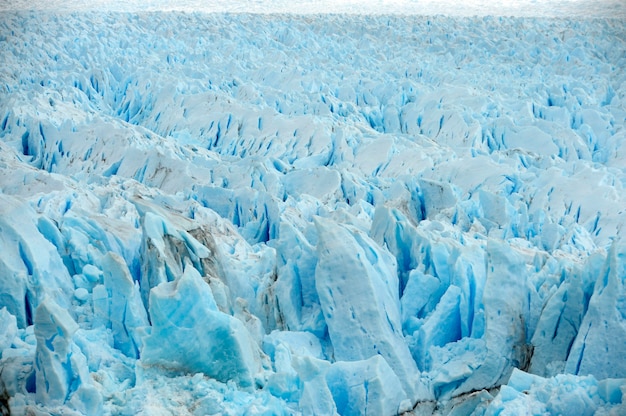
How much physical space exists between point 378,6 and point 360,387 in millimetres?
18305

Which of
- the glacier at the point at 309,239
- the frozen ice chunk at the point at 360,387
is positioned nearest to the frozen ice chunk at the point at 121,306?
the glacier at the point at 309,239

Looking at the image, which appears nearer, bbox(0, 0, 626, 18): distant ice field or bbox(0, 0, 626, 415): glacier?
bbox(0, 0, 626, 415): glacier

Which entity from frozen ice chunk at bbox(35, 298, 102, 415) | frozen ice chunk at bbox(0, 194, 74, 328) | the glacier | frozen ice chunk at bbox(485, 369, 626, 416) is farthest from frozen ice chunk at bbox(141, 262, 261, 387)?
frozen ice chunk at bbox(485, 369, 626, 416)

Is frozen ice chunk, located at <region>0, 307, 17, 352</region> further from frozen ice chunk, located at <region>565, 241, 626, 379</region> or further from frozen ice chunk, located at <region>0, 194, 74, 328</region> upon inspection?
frozen ice chunk, located at <region>565, 241, 626, 379</region>

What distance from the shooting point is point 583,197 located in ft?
18.2

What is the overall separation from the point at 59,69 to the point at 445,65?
22.2 ft

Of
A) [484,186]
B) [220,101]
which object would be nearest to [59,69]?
[220,101]

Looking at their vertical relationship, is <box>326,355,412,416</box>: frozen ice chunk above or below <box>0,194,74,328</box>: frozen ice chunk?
below

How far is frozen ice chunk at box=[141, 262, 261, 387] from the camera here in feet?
8.94

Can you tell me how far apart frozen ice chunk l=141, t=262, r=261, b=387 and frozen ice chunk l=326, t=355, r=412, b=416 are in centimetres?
39

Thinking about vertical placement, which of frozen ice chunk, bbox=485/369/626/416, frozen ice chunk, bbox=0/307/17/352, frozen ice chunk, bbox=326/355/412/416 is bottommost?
frozen ice chunk, bbox=326/355/412/416

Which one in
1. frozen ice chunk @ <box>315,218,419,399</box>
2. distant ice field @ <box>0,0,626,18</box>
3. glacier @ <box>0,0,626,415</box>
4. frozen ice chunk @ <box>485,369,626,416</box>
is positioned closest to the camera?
frozen ice chunk @ <box>485,369,626,416</box>

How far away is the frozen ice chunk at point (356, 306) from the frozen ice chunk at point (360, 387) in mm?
439

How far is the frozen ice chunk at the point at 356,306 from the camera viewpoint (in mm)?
3354
